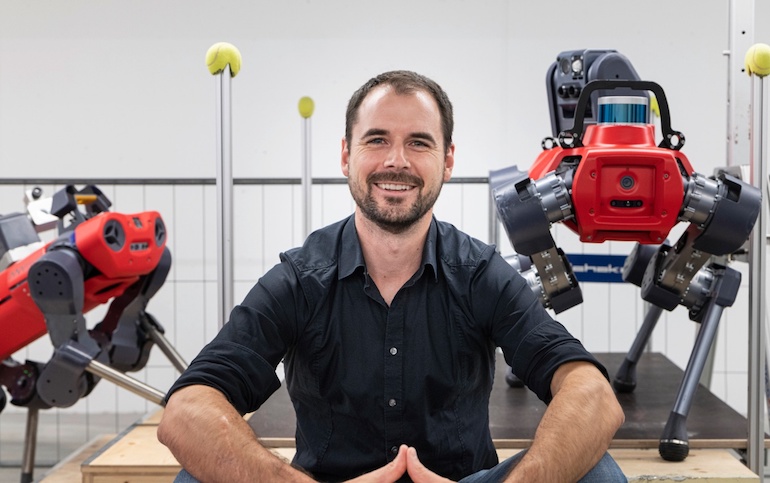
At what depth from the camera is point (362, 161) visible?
1.86 metres

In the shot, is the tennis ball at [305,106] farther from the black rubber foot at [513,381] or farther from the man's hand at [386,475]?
the man's hand at [386,475]

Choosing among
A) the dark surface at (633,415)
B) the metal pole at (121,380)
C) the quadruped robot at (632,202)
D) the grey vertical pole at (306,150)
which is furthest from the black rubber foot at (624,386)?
the metal pole at (121,380)

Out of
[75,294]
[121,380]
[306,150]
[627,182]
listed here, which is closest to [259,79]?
[306,150]

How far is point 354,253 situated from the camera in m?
1.88

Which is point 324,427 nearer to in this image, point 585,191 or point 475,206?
point 585,191

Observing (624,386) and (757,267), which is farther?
(624,386)

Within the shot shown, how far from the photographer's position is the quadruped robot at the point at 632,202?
240 centimetres

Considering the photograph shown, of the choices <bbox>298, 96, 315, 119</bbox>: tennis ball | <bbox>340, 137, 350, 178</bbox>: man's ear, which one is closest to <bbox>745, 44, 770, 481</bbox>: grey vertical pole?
<bbox>340, 137, 350, 178</bbox>: man's ear

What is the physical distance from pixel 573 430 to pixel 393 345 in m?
0.41

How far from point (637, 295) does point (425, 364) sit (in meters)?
3.10

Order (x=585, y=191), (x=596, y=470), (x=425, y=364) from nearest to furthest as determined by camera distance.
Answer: (x=596, y=470) → (x=425, y=364) → (x=585, y=191)

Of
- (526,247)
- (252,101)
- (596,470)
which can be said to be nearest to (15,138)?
(252,101)

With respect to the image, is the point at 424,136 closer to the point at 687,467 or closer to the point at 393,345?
the point at 393,345

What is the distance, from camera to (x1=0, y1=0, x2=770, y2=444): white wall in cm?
480
